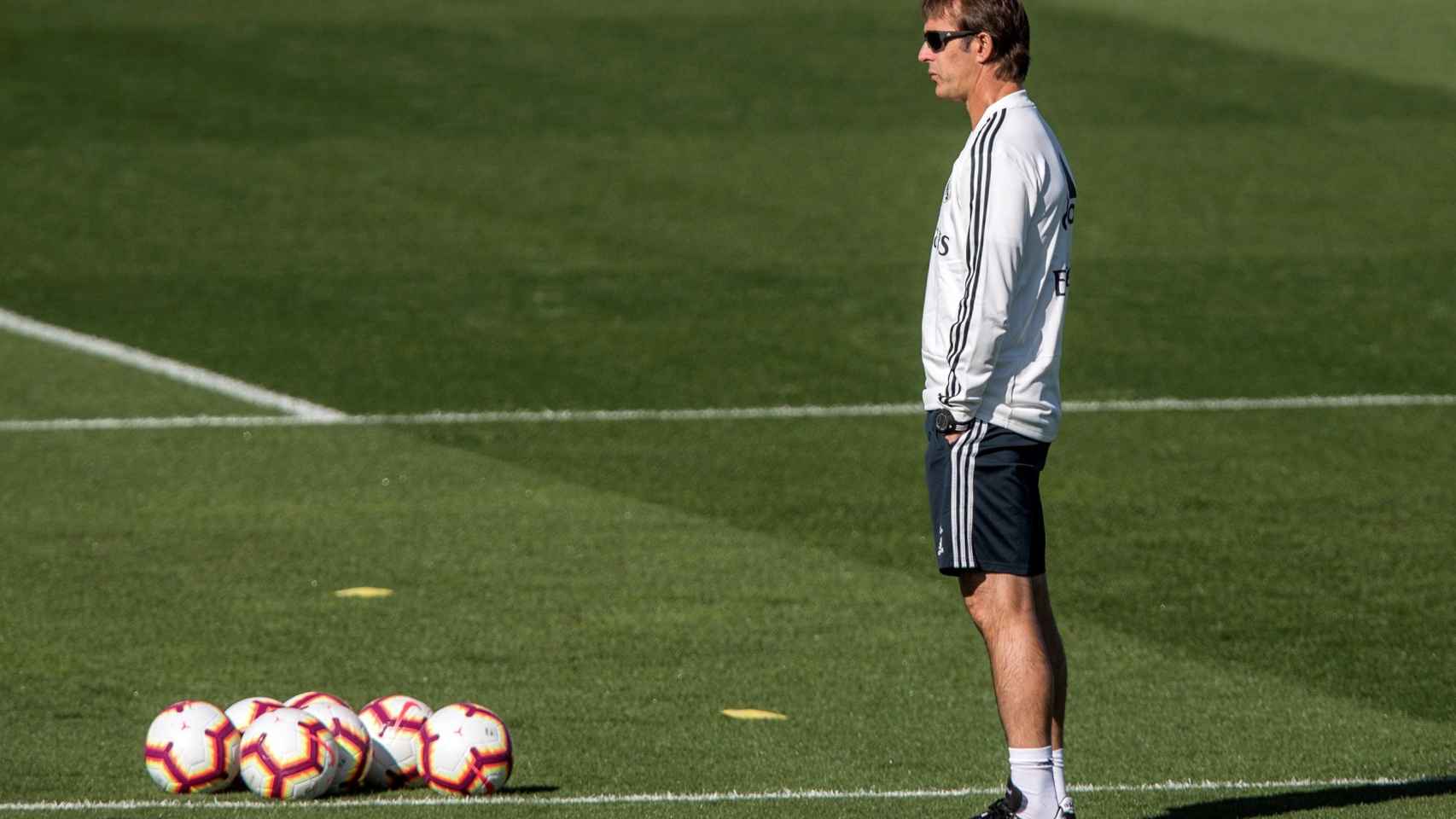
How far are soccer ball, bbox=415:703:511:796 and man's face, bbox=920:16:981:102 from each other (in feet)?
7.63

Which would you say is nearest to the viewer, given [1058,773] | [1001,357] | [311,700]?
[1001,357]

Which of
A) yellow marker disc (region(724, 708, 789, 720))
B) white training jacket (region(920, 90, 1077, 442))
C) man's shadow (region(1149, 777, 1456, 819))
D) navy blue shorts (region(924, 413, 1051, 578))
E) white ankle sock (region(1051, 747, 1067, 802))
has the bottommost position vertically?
man's shadow (region(1149, 777, 1456, 819))

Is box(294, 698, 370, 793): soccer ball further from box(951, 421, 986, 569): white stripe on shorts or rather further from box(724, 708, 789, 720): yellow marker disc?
box(951, 421, 986, 569): white stripe on shorts

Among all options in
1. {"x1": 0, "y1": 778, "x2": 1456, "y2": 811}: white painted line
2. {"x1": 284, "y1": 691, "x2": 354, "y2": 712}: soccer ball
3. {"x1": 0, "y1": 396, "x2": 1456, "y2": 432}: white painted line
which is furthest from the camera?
{"x1": 0, "y1": 396, "x2": 1456, "y2": 432}: white painted line

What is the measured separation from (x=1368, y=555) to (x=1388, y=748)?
10.0 ft

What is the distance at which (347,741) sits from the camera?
7.48m

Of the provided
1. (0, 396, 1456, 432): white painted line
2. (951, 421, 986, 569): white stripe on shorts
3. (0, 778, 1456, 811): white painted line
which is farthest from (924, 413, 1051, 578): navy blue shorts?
(0, 396, 1456, 432): white painted line

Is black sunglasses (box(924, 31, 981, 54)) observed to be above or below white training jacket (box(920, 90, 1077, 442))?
above

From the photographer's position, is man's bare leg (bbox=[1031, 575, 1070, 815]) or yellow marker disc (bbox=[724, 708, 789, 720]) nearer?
man's bare leg (bbox=[1031, 575, 1070, 815])

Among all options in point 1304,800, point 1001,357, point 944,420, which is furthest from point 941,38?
point 1304,800

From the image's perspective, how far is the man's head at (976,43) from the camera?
21.4 feet

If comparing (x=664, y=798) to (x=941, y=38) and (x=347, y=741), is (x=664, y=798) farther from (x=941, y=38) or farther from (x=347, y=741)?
(x=941, y=38)

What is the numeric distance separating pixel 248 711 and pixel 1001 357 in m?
2.64

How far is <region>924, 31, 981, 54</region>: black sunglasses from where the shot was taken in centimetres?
654
